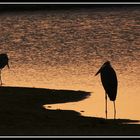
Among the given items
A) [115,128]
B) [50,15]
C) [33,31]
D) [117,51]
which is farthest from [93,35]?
[115,128]

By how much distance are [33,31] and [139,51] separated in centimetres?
1931

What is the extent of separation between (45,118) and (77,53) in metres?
21.4

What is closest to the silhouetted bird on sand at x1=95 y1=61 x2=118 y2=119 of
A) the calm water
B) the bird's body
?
the bird's body

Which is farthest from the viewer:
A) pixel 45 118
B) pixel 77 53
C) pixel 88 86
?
pixel 77 53

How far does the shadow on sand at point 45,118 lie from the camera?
14320 mm

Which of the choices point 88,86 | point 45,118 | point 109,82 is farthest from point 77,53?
point 45,118

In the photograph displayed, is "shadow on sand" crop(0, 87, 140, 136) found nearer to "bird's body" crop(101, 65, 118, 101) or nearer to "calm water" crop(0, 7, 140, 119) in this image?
"bird's body" crop(101, 65, 118, 101)

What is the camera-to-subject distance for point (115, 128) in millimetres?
15609

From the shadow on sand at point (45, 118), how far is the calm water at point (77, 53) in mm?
943

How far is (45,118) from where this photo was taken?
18312 mm

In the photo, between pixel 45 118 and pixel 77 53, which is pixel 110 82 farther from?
pixel 77 53

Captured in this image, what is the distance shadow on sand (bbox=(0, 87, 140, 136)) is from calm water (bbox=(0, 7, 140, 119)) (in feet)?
3.09

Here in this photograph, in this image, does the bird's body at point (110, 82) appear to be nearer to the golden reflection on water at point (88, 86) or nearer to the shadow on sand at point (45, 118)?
the shadow on sand at point (45, 118)

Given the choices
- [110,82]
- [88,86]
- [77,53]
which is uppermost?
[77,53]
